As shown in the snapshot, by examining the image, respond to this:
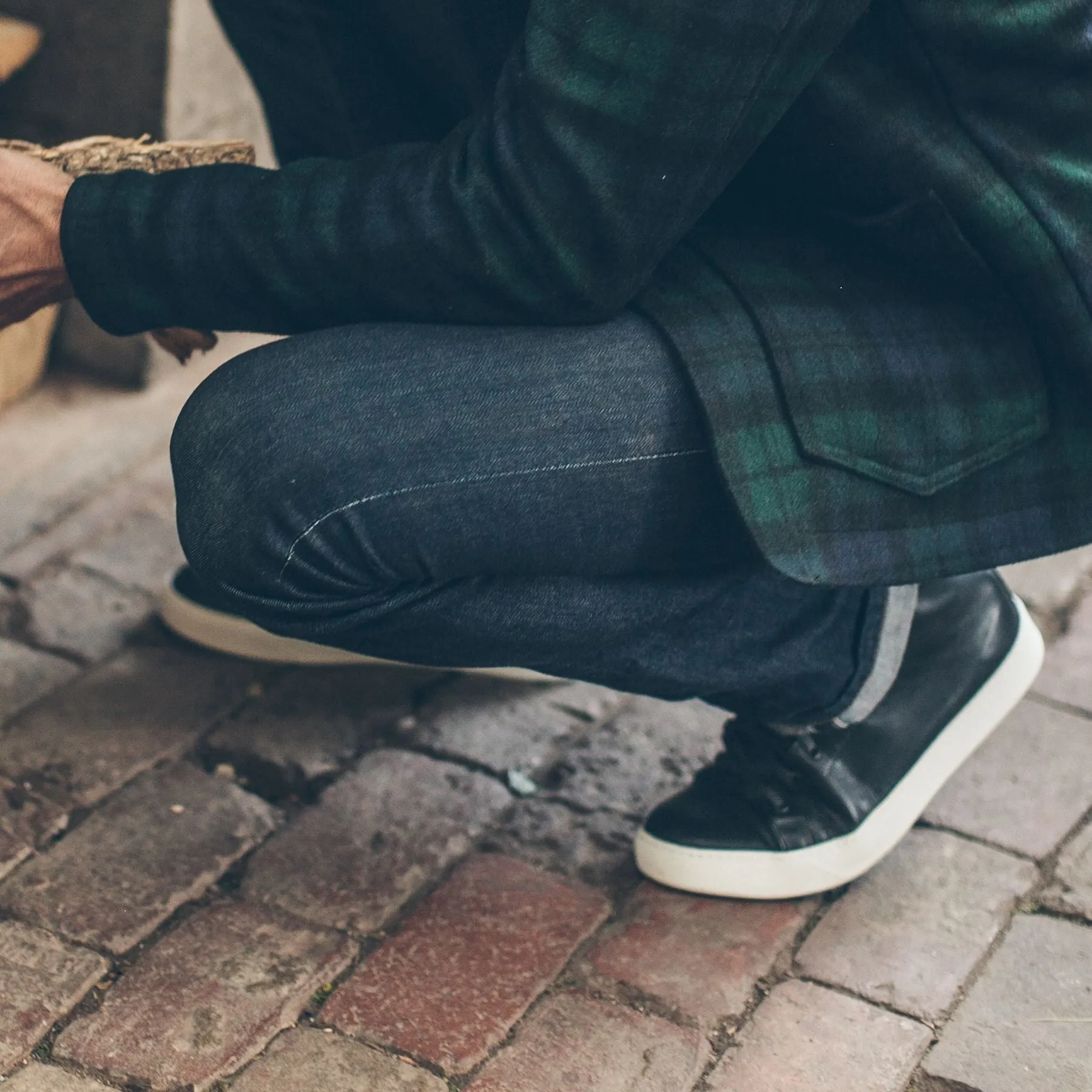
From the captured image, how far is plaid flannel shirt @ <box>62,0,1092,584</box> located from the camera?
41.5 inches

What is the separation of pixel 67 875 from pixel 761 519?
0.82 m

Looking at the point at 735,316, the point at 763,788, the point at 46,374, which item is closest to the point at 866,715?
the point at 763,788

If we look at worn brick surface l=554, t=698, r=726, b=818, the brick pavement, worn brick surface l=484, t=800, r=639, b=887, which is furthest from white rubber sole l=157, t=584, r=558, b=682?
worn brick surface l=484, t=800, r=639, b=887

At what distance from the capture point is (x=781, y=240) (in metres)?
1.23

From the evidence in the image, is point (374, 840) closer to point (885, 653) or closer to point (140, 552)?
point (885, 653)

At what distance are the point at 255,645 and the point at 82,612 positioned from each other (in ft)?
0.95

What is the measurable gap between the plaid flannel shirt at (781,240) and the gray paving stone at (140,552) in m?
0.78

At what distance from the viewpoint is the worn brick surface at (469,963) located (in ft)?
4.08

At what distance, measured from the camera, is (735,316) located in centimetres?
118

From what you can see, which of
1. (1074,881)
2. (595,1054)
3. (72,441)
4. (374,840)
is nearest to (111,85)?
(72,441)

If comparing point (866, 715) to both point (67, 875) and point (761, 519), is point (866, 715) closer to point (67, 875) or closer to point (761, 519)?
point (761, 519)

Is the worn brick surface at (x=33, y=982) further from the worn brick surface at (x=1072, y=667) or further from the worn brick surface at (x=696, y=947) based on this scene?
the worn brick surface at (x=1072, y=667)

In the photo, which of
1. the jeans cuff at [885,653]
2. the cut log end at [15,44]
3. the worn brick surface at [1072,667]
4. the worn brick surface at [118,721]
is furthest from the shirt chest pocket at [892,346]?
the cut log end at [15,44]

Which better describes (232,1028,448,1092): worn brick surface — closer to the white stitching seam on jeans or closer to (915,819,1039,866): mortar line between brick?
the white stitching seam on jeans
